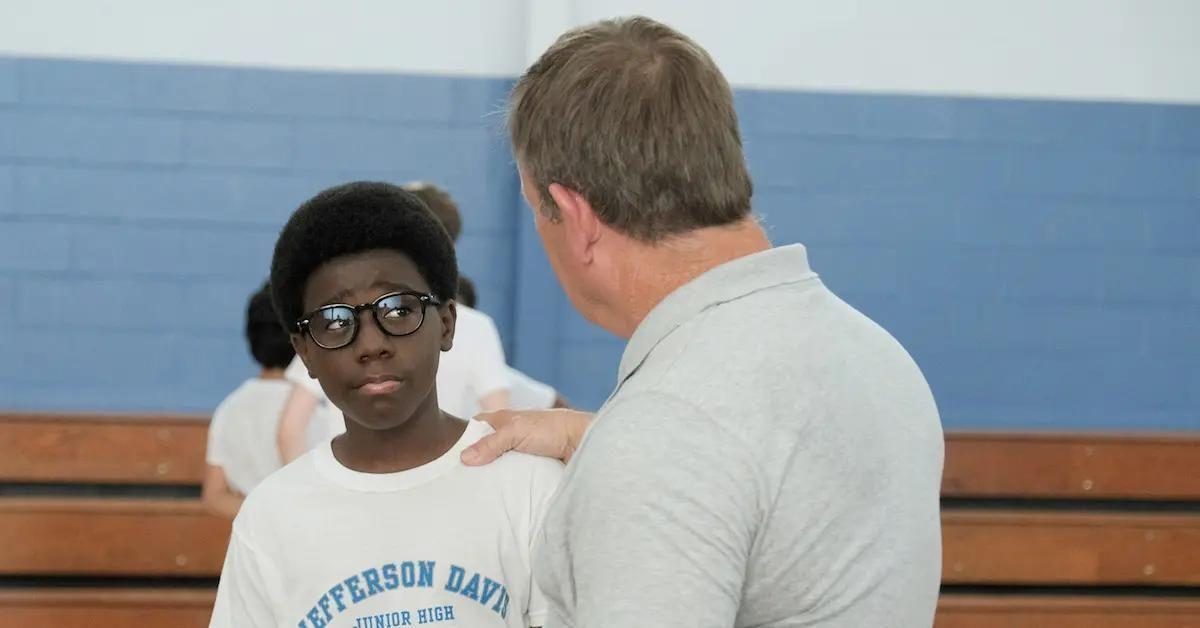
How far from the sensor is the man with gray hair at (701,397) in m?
0.89

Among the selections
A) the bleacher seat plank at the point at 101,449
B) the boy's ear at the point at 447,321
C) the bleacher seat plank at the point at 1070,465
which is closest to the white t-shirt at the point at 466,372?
the boy's ear at the point at 447,321

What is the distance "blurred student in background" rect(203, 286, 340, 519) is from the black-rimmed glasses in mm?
1748

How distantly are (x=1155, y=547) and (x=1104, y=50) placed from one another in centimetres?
182

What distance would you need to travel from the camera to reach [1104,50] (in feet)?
16.5

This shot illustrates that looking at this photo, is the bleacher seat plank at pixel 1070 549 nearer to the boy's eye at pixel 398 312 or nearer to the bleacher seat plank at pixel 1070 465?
the bleacher seat plank at pixel 1070 465

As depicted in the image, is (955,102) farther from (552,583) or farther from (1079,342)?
(552,583)

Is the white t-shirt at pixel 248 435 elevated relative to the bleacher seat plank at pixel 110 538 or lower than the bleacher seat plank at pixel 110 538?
elevated

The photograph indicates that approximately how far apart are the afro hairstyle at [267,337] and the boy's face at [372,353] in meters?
1.76

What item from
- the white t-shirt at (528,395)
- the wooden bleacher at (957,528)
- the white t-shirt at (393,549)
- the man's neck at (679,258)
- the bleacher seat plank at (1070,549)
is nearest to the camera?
the man's neck at (679,258)

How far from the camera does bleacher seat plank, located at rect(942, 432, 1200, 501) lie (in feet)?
15.4

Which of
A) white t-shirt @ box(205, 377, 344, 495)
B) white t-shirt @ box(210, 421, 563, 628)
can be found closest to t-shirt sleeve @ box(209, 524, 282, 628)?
white t-shirt @ box(210, 421, 563, 628)

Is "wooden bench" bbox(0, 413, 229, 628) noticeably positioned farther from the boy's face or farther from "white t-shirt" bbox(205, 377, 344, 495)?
the boy's face

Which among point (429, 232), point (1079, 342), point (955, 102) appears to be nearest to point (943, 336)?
point (1079, 342)

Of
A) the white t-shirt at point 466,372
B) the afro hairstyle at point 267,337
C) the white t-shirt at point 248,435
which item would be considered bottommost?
the white t-shirt at point 248,435
